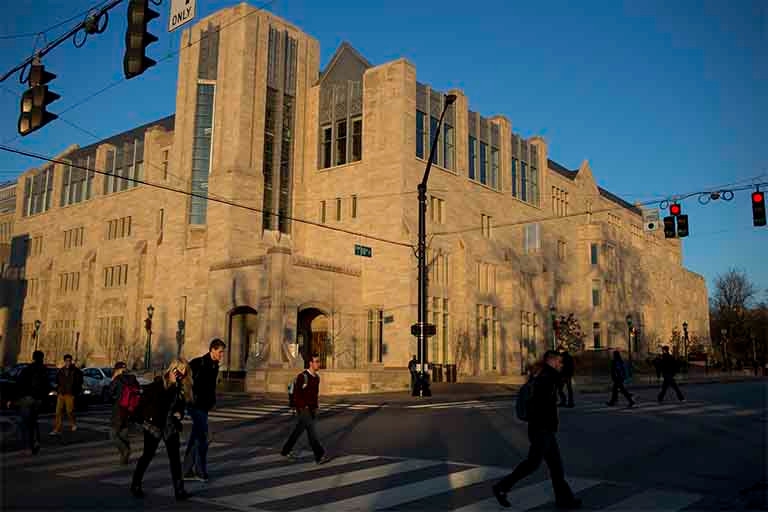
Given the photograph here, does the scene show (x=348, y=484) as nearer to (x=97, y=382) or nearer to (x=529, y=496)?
(x=529, y=496)

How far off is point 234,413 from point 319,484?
491 inches

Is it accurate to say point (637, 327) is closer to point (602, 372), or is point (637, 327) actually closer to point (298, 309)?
point (602, 372)

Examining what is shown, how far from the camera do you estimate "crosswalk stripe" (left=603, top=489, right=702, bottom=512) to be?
7152 mm

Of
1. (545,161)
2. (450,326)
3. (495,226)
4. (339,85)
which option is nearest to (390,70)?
(339,85)

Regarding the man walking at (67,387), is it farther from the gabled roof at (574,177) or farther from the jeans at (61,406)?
the gabled roof at (574,177)

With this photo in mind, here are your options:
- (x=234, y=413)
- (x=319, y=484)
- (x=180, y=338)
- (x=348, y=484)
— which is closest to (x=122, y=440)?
(x=319, y=484)

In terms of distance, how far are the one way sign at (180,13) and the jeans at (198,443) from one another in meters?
6.08

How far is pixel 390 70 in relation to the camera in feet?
137

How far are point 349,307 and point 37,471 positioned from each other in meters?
30.6

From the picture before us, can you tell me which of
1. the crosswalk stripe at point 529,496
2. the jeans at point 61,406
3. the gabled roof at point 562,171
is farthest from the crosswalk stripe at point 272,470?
the gabled roof at point 562,171

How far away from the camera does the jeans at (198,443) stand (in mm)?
8703

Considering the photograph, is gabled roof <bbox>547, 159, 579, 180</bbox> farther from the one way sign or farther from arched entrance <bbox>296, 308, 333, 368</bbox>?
the one way sign

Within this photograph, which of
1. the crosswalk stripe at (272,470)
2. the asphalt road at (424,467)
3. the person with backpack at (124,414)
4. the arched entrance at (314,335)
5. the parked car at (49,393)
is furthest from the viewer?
the arched entrance at (314,335)

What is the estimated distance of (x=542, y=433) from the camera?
24.0 ft
